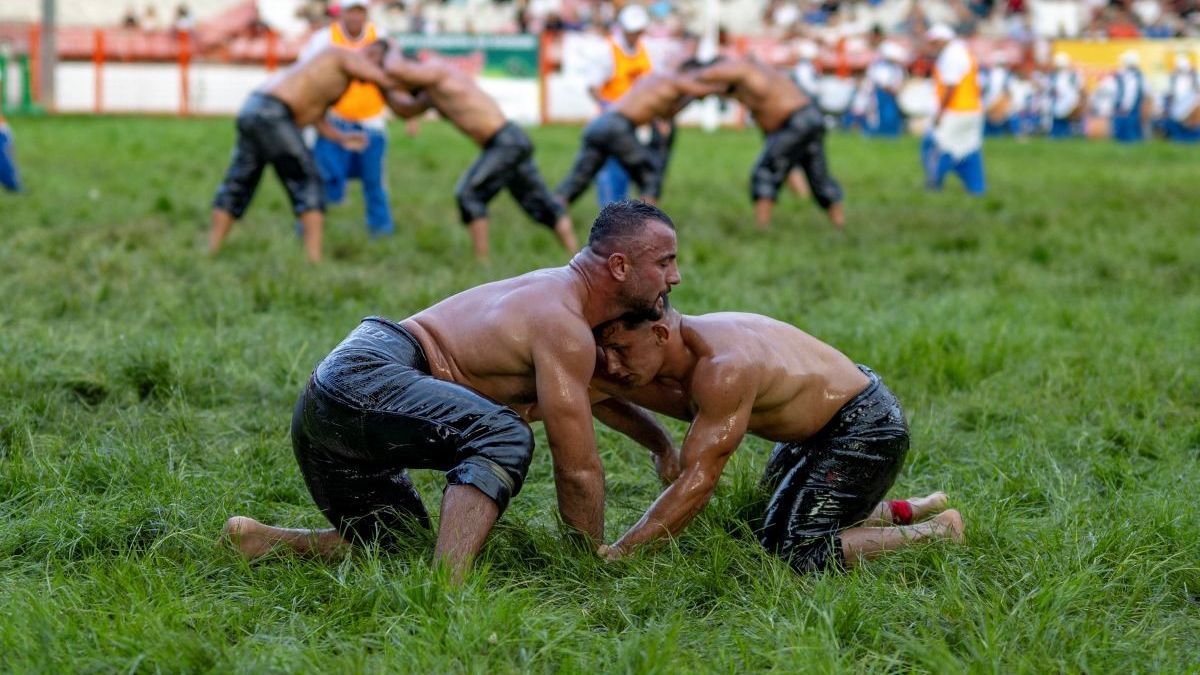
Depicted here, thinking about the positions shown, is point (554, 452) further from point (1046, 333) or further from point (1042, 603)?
point (1046, 333)

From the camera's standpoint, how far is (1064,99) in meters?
26.4

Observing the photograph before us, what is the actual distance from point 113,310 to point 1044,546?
15.2 ft

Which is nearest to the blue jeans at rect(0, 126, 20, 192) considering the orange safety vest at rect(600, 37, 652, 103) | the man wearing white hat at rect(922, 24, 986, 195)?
the orange safety vest at rect(600, 37, 652, 103)

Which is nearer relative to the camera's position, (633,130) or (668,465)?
(668,465)

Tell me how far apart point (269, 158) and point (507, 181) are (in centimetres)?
152

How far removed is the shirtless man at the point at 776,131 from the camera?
34.1 feet

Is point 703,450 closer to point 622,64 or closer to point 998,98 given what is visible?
point 622,64

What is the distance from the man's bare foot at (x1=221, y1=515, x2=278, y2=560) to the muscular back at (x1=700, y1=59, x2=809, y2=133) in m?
7.41

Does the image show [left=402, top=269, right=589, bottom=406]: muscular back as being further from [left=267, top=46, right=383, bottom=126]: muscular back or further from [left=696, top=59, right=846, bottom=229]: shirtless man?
[left=696, top=59, right=846, bottom=229]: shirtless man

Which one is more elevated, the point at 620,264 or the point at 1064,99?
the point at 1064,99

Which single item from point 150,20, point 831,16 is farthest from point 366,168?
point 831,16

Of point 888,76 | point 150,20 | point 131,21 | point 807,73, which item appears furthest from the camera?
point 150,20

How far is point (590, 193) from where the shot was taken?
1288 centimetres

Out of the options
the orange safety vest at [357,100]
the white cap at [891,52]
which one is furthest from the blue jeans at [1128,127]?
the orange safety vest at [357,100]
